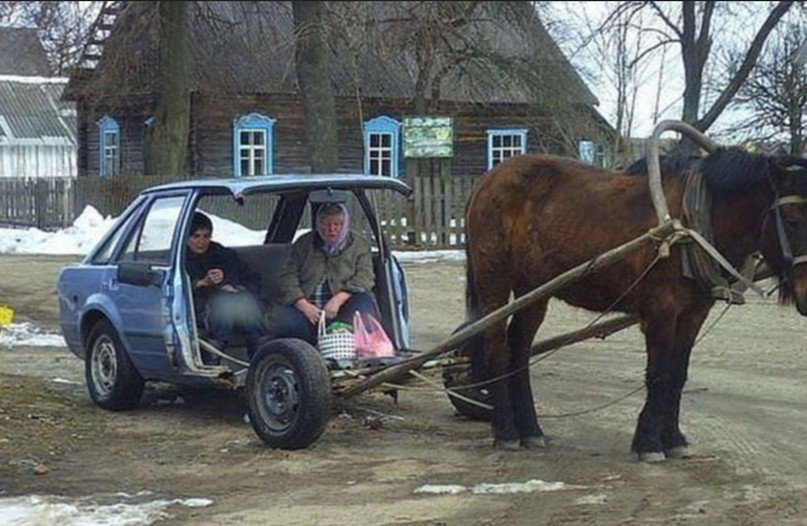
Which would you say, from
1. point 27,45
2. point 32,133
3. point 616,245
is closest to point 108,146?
point 27,45

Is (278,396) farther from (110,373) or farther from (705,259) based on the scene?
(705,259)

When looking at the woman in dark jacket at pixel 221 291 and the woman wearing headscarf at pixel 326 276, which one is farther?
the woman in dark jacket at pixel 221 291

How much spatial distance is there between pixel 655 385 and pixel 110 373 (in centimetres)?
438

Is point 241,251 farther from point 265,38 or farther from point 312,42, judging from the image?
point 265,38

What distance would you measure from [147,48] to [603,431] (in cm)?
2663

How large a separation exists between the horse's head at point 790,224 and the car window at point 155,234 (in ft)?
14.3

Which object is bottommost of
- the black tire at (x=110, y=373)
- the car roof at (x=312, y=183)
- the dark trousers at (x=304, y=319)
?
the black tire at (x=110, y=373)

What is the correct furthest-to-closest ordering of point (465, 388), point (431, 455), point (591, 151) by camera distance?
point (591, 151) < point (465, 388) < point (431, 455)

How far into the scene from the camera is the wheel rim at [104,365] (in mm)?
10664

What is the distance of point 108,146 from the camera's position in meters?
45.8

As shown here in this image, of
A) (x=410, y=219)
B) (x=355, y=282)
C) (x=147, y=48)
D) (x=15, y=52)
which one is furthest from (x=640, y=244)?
(x=15, y=52)

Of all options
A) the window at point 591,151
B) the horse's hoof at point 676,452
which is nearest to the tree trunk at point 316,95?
the window at point 591,151

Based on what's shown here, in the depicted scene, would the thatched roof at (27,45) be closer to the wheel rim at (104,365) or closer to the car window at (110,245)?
the car window at (110,245)

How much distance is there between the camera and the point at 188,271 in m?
10.4
